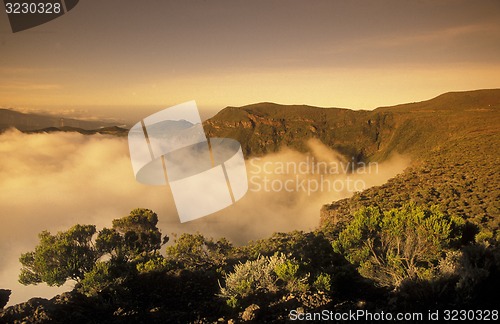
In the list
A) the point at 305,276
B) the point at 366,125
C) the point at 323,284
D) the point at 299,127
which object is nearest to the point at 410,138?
the point at 366,125

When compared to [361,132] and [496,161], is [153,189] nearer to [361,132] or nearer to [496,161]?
[361,132]

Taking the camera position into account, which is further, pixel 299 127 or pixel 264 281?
pixel 299 127

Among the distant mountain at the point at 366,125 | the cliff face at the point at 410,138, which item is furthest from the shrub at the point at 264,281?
the distant mountain at the point at 366,125

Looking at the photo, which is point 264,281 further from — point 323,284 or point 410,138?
point 410,138

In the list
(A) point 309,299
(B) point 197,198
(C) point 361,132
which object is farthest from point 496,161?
(B) point 197,198

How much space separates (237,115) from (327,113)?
113ft

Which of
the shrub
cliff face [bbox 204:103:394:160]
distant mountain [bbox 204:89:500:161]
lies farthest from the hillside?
cliff face [bbox 204:103:394:160]

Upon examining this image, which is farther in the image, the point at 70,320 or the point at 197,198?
the point at 197,198

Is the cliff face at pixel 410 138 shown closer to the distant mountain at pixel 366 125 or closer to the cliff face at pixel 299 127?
the cliff face at pixel 299 127

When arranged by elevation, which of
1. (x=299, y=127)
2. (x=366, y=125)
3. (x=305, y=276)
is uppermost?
(x=305, y=276)

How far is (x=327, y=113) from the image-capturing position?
360 feet

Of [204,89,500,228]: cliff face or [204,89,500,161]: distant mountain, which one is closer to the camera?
[204,89,500,228]: cliff face

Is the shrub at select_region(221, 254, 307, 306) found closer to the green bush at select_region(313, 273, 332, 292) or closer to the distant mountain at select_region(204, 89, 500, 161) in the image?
the green bush at select_region(313, 273, 332, 292)

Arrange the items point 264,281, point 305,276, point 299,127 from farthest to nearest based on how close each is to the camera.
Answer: point 299,127 → point 305,276 → point 264,281
